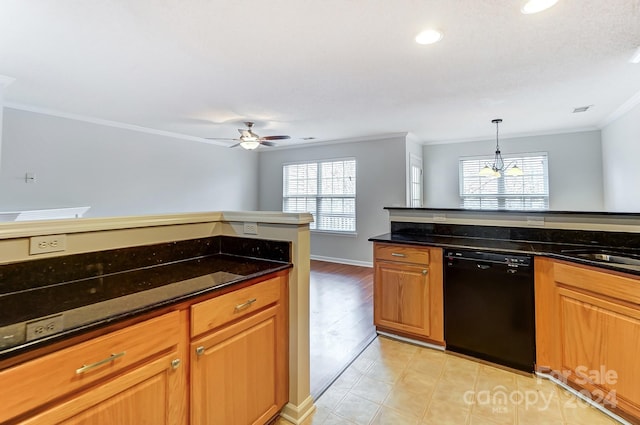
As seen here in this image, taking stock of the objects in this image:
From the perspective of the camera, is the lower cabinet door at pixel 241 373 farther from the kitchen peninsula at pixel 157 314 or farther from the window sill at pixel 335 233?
the window sill at pixel 335 233

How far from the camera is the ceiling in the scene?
1936 mm

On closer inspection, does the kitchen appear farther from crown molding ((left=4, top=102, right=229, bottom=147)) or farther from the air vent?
the air vent

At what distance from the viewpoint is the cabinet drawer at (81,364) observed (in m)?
0.80

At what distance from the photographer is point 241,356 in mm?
1456

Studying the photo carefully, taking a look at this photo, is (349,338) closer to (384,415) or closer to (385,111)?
(384,415)

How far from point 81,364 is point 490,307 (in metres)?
2.49

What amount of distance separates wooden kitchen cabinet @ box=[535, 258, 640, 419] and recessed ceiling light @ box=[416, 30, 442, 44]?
179 cm

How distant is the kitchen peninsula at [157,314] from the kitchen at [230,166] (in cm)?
172

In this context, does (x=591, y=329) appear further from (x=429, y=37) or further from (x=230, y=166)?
(x=230, y=166)

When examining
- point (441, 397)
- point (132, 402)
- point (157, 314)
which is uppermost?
point (157, 314)

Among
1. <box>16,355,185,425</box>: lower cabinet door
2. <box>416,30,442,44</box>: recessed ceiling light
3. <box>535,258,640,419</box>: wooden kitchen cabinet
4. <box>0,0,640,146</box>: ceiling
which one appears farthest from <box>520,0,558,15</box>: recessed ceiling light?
<box>16,355,185,425</box>: lower cabinet door

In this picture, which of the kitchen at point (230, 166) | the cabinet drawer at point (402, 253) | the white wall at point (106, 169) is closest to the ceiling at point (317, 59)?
the kitchen at point (230, 166)

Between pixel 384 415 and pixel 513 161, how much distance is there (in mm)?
5475

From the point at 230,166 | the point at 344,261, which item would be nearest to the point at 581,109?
the point at 344,261
